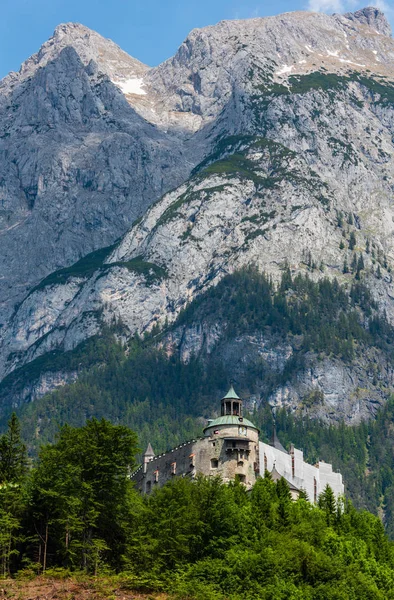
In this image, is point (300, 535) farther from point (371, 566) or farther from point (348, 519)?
point (348, 519)

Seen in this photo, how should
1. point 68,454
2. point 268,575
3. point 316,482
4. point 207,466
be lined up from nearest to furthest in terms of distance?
1. point 268,575
2. point 68,454
3. point 207,466
4. point 316,482

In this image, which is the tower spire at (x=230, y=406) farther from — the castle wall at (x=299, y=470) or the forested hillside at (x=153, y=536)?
the forested hillside at (x=153, y=536)

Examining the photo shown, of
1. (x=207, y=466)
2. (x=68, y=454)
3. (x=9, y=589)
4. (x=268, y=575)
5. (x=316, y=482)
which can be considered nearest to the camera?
(x=9, y=589)

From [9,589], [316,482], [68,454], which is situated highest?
[316,482]

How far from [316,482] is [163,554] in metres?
70.2

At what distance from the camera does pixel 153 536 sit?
108m

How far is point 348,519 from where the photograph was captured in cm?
13125

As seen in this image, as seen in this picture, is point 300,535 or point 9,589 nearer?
point 9,589

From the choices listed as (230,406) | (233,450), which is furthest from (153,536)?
(230,406)

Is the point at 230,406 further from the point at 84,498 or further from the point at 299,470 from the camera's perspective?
the point at 84,498

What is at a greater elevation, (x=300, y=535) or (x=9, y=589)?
(x=300, y=535)

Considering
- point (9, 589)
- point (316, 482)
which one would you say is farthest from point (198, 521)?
point (316, 482)

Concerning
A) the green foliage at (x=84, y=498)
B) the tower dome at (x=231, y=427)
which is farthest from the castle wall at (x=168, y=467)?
the green foliage at (x=84, y=498)

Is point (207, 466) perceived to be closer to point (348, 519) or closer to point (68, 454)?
point (348, 519)
